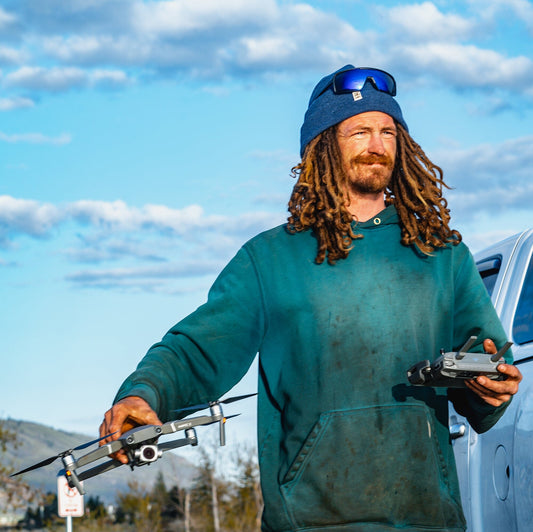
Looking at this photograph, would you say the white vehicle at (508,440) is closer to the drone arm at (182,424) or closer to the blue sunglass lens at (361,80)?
the blue sunglass lens at (361,80)

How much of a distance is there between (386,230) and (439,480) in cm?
78

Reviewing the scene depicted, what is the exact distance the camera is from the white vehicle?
14.6 ft

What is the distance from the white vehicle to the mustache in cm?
149

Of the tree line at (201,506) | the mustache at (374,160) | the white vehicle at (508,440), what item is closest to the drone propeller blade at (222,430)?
the mustache at (374,160)

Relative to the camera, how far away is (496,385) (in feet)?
9.75

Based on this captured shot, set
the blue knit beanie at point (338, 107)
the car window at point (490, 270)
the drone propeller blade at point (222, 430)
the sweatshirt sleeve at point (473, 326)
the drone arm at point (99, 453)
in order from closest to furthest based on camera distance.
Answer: the drone arm at point (99, 453), the drone propeller blade at point (222, 430), the sweatshirt sleeve at point (473, 326), the blue knit beanie at point (338, 107), the car window at point (490, 270)

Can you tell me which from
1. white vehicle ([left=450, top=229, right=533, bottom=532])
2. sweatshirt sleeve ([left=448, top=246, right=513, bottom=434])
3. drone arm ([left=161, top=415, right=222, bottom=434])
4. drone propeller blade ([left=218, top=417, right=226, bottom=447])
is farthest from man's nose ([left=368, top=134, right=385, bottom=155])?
white vehicle ([left=450, top=229, right=533, bottom=532])

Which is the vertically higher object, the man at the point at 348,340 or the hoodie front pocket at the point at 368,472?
the man at the point at 348,340

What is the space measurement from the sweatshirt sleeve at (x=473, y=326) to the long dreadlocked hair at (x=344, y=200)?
0.14 meters

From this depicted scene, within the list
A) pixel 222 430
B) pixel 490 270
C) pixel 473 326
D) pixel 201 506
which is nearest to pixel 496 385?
pixel 473 326

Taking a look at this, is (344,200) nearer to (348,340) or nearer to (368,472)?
(348,340)

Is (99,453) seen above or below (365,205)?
below

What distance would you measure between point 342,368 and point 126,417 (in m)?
0.65

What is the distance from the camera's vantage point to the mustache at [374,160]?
11.3 ft
